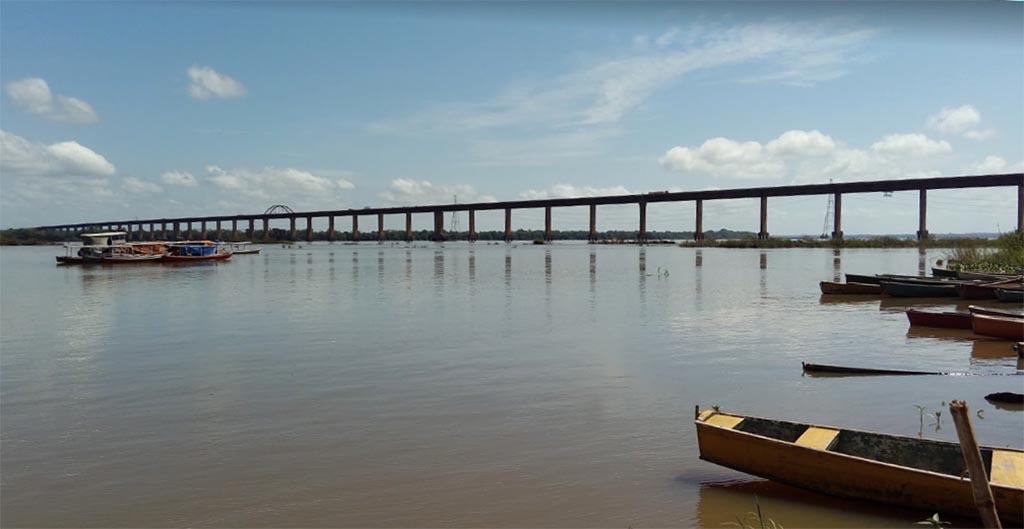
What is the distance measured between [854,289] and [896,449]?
88.6 feet

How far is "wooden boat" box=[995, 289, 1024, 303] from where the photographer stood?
25328mm

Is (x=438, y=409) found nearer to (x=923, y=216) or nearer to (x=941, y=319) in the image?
(x=941, y=319)

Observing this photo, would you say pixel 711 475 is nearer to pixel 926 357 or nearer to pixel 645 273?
pixel 926 357

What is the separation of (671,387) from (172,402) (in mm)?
8887

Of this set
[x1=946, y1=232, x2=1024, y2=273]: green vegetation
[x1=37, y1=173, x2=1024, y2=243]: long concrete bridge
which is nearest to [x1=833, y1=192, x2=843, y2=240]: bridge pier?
[x1=37, y1=173, x2=1024, y2=243]: long concrete bridge

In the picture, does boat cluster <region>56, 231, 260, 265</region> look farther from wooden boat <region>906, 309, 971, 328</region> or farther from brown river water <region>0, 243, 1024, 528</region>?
wooden boat <region>906, 309, 971, 328</region>

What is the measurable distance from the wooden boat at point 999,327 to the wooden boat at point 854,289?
14.1 meters

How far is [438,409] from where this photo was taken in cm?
1241

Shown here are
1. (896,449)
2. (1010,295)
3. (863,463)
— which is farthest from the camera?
(1010,295)

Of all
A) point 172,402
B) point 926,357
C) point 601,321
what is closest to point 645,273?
point 601,321

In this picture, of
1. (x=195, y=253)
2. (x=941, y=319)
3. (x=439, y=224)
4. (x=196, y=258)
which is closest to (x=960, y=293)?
(x=941, y=319)

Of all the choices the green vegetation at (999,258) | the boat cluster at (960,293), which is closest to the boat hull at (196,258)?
the boat cluster at (960,293)

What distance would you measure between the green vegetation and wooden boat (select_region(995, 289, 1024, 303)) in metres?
10.4

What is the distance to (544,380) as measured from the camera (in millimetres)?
14688
